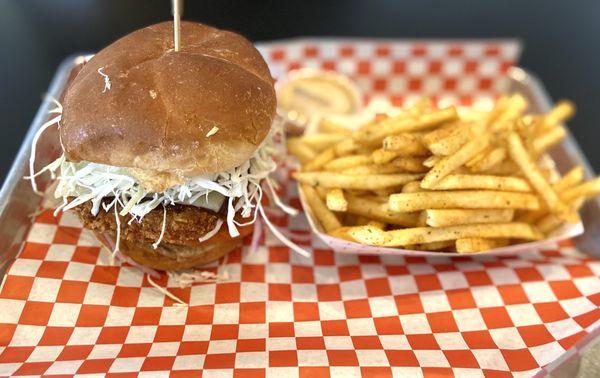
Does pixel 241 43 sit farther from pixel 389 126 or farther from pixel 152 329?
pixel 152 329

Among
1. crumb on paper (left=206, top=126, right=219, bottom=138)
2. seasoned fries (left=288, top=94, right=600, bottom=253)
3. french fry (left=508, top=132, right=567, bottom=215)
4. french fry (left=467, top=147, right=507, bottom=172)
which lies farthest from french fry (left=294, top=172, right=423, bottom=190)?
crumb on paper (left=206, top=126, right=219, bottom=138)

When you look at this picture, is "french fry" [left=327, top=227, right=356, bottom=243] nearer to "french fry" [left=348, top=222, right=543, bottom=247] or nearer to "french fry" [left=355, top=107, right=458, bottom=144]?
"french fry" [left=348, top=222, right=543, bottom=247]

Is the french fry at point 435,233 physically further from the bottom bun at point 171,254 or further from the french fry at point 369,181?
the bottom bun at point 171,254

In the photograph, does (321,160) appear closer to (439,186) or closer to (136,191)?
(439,186)

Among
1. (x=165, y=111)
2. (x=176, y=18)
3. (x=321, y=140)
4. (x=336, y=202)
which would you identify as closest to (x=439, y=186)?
(x=336, y=202)

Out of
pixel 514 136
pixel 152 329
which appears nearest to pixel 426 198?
pixel 514 136
